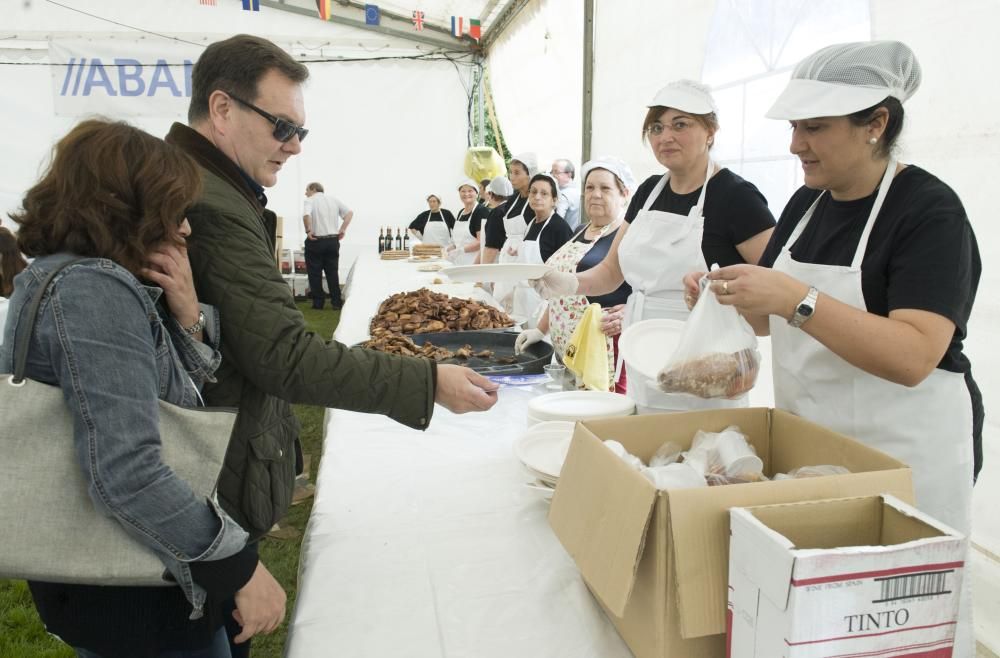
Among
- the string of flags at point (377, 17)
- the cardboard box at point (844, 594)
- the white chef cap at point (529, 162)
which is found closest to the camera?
the cardboard box at point (844, 594)

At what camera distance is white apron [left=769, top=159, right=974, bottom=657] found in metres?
1.26

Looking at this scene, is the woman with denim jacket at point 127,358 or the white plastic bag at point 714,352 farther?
the white plastic bag at point 714,352

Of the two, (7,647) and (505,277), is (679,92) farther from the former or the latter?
(7,647)

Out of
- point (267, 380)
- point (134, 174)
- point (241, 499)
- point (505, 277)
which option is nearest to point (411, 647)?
point (241, 499)

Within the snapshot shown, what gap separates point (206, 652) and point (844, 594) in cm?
96

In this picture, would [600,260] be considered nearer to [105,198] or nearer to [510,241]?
[510,241]

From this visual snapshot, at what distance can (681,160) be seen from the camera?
2203 millimetres

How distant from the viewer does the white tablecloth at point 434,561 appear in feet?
3.44

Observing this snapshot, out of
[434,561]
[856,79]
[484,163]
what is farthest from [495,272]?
[484,163]

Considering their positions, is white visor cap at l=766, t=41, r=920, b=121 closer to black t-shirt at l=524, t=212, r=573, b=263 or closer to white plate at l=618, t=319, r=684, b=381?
white plate at l=618, t=319, r=684, b=381

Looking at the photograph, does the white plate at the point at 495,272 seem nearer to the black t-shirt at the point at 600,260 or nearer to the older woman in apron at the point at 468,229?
the black t-shirt at the point at 600,260

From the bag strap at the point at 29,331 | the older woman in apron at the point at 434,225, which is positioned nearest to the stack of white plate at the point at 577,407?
the bag strap at the point at 29,331

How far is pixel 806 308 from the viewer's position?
1.14 metres

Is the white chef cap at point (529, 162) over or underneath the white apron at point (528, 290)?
over
